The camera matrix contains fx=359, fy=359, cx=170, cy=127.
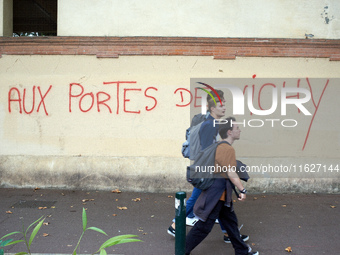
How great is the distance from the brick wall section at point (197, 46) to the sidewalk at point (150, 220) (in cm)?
282

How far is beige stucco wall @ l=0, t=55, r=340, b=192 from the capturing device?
7.20 metres

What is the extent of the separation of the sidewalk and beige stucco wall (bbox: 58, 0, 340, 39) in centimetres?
328

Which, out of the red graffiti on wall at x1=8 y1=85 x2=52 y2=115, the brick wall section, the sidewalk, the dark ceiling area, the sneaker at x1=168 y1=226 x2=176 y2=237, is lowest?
the sidewalk

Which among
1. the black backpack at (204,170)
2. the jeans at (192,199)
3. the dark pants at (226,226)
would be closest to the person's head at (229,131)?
the black backpack at (204,170)

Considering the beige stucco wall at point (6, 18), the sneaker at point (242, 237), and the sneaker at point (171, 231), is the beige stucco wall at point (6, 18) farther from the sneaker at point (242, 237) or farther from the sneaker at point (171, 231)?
the sneaker at point (242, 237)

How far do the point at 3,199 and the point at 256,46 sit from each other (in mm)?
5681

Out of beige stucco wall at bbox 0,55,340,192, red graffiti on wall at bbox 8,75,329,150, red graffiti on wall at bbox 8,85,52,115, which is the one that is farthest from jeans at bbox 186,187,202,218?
red graffiti on wall at bbox 8,85,52,115

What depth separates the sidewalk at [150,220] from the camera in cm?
459

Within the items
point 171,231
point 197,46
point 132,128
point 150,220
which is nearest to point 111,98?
point 132,128

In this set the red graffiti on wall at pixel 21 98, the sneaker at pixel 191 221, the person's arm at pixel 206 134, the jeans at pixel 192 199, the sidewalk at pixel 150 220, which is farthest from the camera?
the red graffiti on wall at pixel 21 98

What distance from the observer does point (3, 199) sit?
21.9ft

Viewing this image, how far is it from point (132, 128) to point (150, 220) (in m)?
2.26

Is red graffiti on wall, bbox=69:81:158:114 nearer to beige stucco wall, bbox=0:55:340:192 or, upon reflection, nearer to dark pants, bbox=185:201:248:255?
beige stucco wall, bbox=0:55:340:192

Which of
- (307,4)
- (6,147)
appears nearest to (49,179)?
(6,147)
